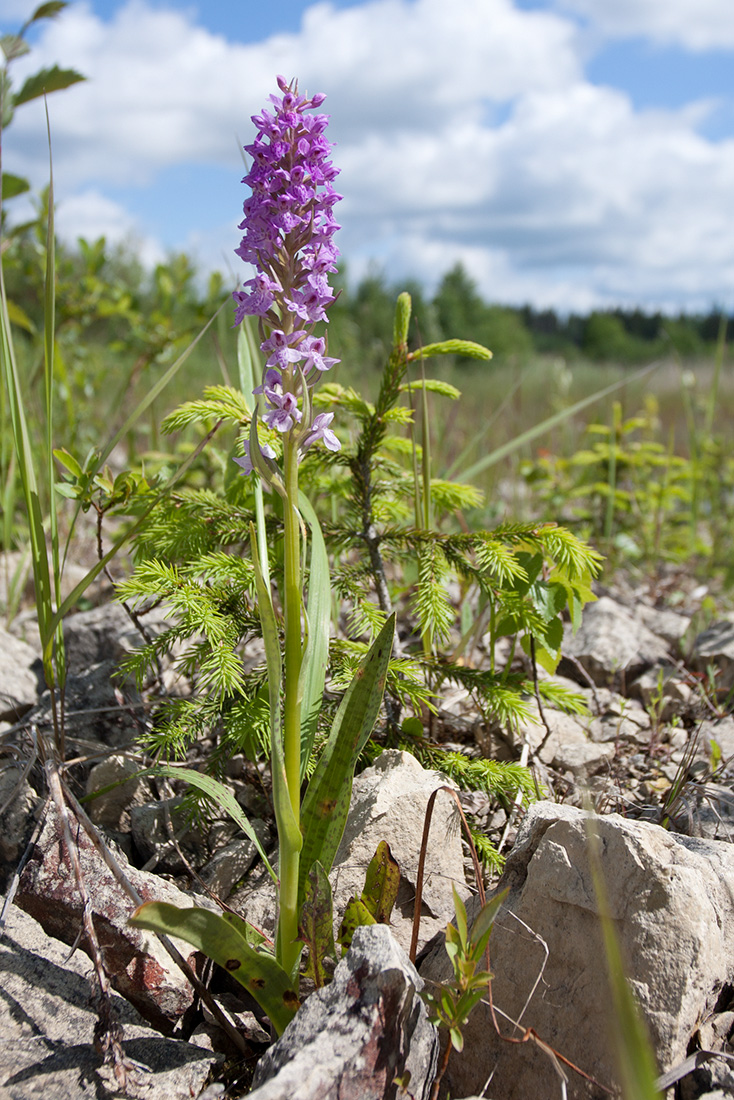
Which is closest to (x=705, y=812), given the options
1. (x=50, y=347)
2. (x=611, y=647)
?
(x=611, y=647)

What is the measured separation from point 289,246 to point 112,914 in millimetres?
1284

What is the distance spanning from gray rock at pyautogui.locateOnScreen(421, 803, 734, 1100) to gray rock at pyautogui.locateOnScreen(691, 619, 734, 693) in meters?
1.28

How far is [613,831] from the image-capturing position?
1.31m

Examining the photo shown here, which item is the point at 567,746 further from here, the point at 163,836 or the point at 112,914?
the point at 112,914

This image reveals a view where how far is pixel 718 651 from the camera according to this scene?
2.61m

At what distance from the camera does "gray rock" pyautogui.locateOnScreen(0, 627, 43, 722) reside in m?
2.20

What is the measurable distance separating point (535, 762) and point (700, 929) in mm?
731

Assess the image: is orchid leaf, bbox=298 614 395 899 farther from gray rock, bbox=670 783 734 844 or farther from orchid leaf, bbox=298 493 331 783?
gray rock, bbox=670 783 734 844

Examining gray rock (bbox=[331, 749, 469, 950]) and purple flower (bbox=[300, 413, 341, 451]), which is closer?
purple flower (bbox=[300, 413, 341, 451])

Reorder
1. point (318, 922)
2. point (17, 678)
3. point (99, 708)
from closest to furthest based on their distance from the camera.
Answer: point (318, 922) → point (99, 708) → point (17, 678)

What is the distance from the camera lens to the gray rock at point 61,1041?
1.19 metres

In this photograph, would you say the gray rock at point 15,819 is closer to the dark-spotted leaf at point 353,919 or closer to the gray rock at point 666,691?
the dark-spotted leaf at point 353,919

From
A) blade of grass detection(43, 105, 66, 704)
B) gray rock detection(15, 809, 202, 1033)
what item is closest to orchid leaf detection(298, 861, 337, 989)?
gray rock detection(15, 809, 202, 1033)

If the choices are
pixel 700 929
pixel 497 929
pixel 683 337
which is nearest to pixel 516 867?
pixel 497 929
